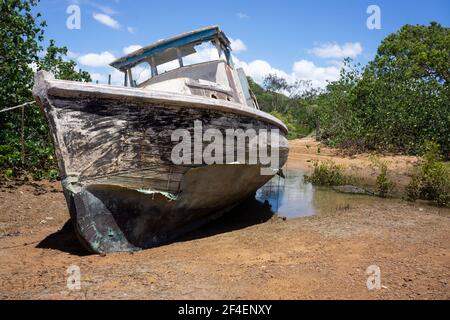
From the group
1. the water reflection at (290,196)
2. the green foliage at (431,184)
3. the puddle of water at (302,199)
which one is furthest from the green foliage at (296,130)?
the green foliage at (431,184)

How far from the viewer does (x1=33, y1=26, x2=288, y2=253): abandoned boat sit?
4160 millimetres

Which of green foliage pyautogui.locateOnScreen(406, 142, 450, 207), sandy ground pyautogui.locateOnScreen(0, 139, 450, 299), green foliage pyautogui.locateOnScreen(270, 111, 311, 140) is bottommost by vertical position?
sandy ground pyautogui.locateOnScreen(0, 139, 450, 299)

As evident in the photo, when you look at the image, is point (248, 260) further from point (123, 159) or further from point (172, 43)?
point (172, 43)

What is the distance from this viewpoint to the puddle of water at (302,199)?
7.41 metres

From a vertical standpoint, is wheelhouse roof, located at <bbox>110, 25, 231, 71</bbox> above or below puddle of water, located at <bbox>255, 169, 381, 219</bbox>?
above

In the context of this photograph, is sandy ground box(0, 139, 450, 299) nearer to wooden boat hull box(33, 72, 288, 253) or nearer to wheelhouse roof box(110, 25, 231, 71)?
wooden boat hull box(33, 72, 288, 253)

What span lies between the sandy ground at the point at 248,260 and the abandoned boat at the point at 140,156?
0.31m

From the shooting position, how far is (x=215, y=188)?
523 cm

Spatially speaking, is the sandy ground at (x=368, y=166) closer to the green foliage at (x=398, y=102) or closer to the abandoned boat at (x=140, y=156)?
the green foliage at (x=398, y=102)

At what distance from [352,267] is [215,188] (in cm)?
202

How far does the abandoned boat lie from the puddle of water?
86.8 inches

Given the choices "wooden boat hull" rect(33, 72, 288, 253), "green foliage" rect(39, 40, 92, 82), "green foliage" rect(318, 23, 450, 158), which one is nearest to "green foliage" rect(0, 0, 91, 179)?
"green foliage" rect(39, 40, 92, 82)
